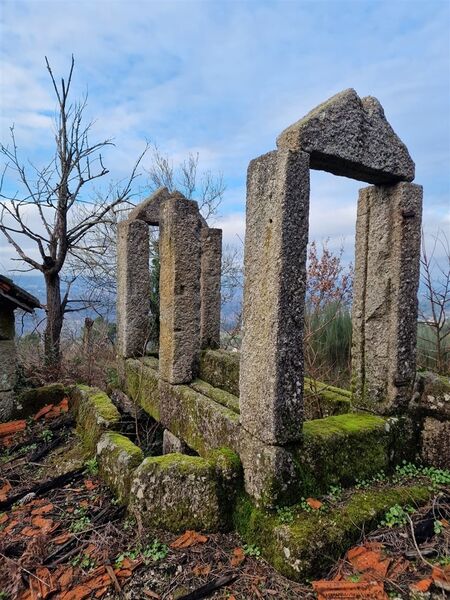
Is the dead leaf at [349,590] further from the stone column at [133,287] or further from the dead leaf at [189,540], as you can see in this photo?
the stone column at [133,287]

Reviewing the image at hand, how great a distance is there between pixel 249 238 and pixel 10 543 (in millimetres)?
2891

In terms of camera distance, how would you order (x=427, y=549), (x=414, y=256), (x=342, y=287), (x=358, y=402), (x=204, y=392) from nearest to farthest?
1. (x=427, y=549)
2. (x=414, y=256)
3. (x=358, y=402)
4. (x=204, y=392)
5. (x=342, y=287)

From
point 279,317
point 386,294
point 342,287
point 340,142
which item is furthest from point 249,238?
point 342,287

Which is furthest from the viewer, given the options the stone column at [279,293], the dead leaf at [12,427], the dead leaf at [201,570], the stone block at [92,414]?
the dead leaf at [12,427]

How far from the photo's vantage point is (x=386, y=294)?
327cm

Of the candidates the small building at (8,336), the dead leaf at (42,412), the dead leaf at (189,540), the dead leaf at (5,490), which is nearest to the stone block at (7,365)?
the small building at (8,336)

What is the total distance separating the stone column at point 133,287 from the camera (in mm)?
5695

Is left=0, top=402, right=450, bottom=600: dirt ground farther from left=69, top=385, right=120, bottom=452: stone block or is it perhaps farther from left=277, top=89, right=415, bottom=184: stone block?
left=277, top=89, right=415, bottom=184: stone block

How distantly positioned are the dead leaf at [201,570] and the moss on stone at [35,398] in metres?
4.44

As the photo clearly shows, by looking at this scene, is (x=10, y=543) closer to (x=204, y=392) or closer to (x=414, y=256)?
(x=204, y=392)

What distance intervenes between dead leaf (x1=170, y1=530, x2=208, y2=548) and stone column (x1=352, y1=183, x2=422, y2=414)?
1716 mm

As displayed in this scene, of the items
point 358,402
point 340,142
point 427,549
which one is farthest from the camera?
point 358,402

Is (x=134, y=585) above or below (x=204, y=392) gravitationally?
below

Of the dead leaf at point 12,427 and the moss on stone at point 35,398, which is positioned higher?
the moss on stone at point 35,398
